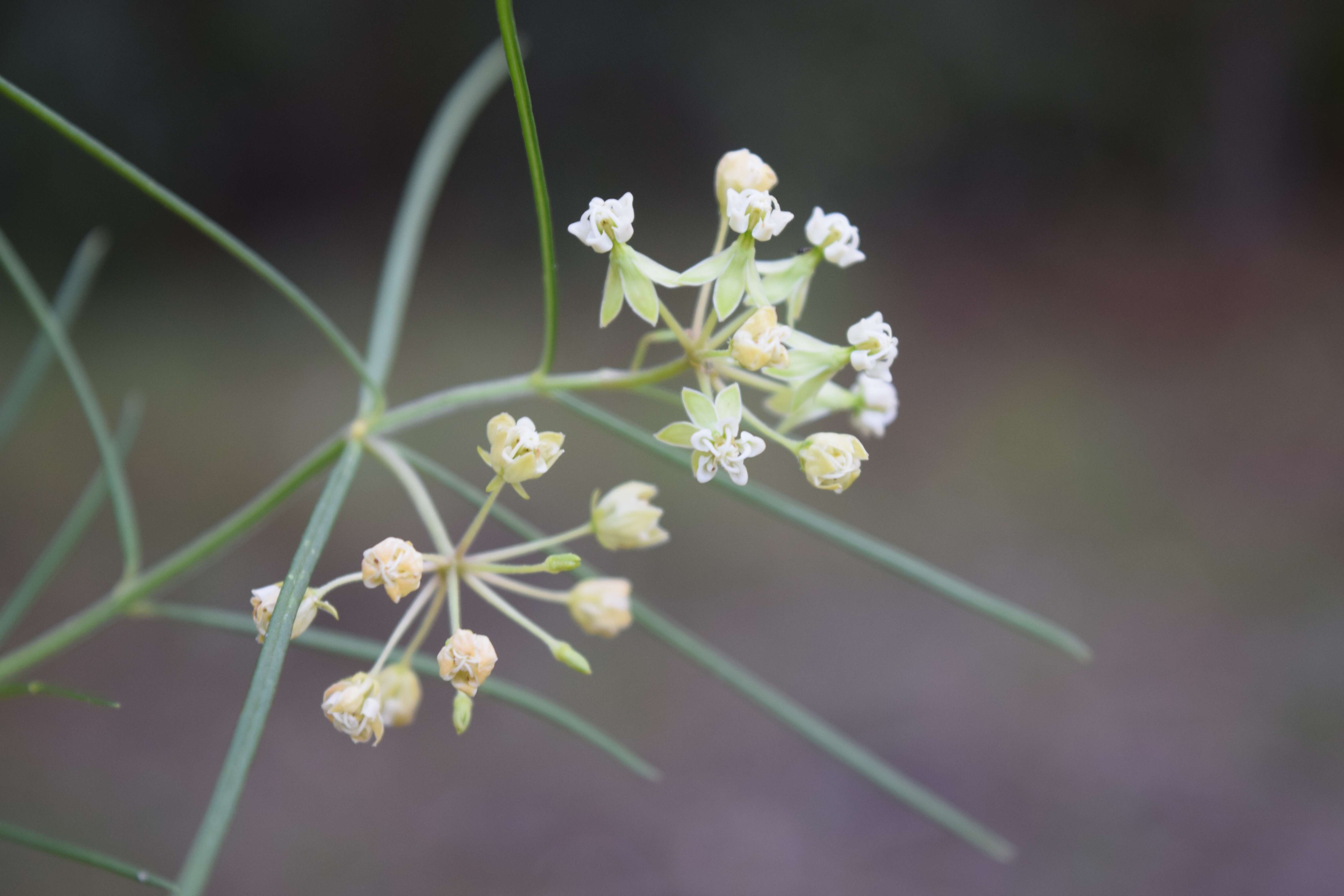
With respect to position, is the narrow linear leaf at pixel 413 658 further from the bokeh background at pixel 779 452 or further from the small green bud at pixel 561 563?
the bokeh background at pixel 779 452

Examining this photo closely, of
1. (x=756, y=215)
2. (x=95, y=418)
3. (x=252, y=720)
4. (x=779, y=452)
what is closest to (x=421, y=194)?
(x=95, y=418)

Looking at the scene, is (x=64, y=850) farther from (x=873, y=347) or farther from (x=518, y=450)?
(x=873, y=347)

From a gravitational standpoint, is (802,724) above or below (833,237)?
below

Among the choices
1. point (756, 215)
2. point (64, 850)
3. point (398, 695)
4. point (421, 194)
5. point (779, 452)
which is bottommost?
point (64, 850)

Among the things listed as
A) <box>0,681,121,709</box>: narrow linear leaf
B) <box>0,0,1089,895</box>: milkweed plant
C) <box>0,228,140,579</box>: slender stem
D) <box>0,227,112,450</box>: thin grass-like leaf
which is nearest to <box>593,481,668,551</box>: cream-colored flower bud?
<box>0,0,1089,895</box>: milkweed plant

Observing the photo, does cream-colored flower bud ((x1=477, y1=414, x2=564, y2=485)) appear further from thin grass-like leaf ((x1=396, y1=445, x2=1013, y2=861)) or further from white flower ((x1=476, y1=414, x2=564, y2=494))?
thin grass-like leaf ((x1=396, y1=445, x2=1013, y2=861))

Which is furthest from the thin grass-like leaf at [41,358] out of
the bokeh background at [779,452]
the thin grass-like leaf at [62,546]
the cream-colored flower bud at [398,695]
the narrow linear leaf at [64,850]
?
the bokeh background at [779,452]

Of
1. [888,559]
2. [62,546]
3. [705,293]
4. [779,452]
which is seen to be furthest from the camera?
[779,452]
